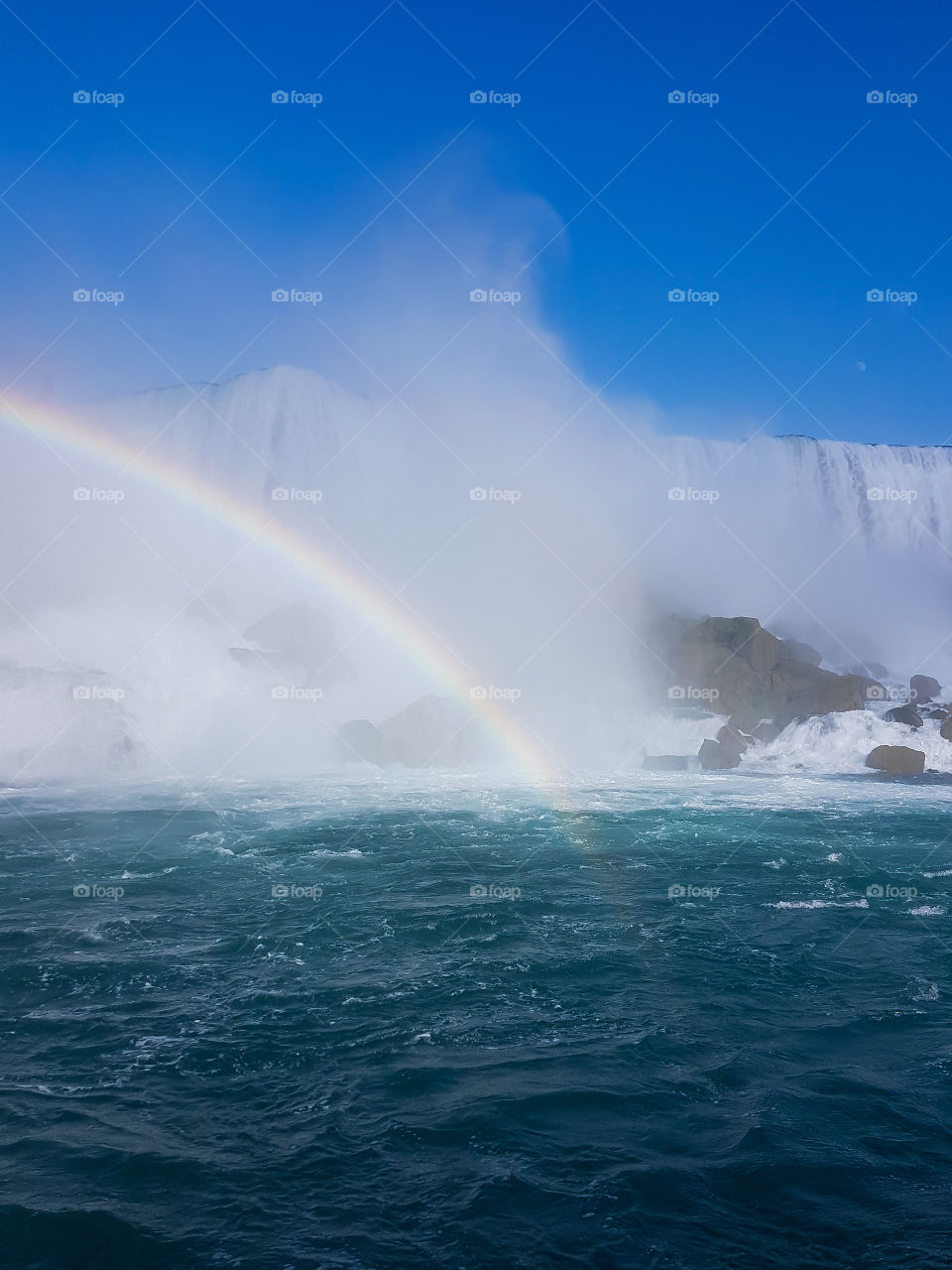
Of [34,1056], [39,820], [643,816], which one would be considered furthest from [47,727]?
[34,1056]

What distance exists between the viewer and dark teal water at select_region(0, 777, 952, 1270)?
679 centimetres

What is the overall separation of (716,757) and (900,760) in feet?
23.6

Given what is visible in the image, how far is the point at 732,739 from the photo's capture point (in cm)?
3809

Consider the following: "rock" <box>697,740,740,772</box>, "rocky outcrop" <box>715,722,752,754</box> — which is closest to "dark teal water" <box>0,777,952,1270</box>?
"rock" <box>697,740,740,772</box>

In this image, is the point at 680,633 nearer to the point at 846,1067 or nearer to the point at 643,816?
the point at 643,816

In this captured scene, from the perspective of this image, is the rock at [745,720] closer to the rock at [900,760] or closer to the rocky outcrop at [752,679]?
the rocky outcrop at [752,679]

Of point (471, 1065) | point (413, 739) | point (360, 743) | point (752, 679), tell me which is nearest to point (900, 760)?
point (752, 679)

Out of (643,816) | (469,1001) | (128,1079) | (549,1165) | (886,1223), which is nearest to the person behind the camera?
(886,1223)

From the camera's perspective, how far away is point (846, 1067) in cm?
958

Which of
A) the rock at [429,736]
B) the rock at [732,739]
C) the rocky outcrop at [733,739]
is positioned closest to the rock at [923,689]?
the rocky outcrop at [733,739]

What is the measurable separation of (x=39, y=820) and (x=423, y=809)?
10538 mm

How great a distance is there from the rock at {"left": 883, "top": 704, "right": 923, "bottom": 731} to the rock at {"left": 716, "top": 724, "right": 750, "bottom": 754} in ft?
20.4

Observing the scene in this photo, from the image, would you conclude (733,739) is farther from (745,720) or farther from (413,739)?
(413,739)

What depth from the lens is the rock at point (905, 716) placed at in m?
37.7
